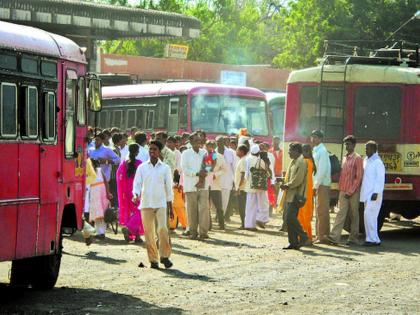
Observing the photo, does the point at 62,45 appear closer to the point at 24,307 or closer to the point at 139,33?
the point at 24,307

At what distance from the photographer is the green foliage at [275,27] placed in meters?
46.7

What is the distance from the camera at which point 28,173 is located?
11789mm

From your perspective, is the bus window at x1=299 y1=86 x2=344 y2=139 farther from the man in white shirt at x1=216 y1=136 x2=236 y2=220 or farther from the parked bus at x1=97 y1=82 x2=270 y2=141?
the parked bus at x1=97 y1=82 x2=270 y2=141

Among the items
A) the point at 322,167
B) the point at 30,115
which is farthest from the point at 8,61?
the point at 322,167

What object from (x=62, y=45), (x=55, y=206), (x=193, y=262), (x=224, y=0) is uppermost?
(x=224, y=0)

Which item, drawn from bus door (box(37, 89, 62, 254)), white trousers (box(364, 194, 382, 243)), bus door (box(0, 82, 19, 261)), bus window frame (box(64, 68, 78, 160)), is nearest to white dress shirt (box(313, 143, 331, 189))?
white trousers (box(364, 194, 382, 243))

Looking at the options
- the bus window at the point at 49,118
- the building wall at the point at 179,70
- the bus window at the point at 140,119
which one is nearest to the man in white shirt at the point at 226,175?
the bus window at the point at 140,119

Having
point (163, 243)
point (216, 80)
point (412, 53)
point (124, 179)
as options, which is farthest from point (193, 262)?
point (216, 80)

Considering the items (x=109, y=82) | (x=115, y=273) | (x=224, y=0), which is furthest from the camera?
(x=224, y=0)

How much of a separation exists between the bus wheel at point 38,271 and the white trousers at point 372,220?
7.63 m

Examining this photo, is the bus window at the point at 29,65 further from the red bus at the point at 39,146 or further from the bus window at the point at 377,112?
the bus window at the point at 377,112

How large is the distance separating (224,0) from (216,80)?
41.5 metres

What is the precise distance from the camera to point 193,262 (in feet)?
53.6

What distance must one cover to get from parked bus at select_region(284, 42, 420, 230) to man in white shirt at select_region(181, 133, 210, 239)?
2242 mm
